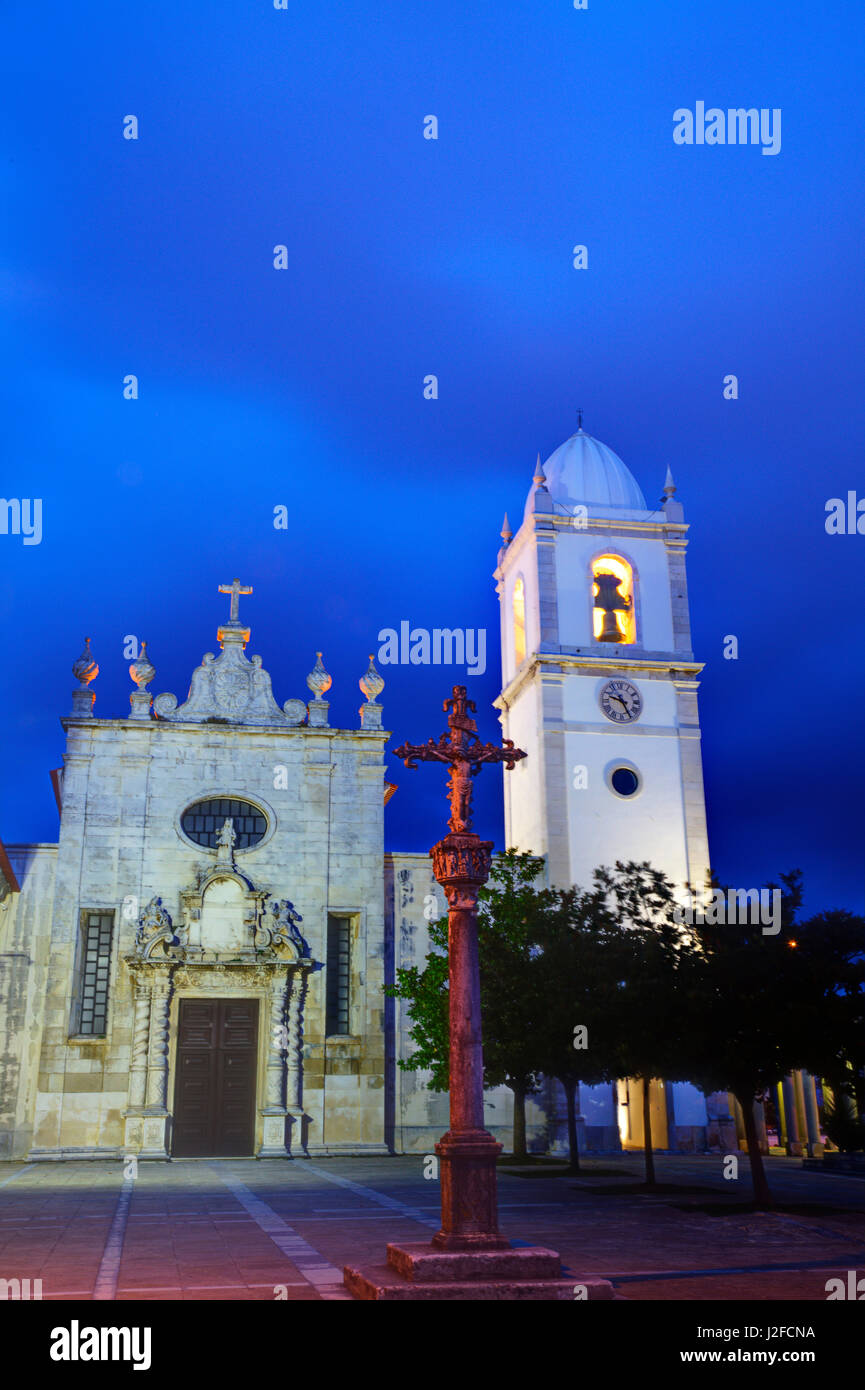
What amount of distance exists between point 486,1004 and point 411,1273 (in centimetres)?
1664

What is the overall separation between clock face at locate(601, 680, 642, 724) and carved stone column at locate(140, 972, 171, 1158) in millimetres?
16062

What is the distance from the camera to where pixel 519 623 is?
4319 cm

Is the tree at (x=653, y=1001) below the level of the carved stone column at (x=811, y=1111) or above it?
above

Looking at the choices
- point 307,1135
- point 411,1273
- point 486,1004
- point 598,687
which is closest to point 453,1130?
point 411,1273

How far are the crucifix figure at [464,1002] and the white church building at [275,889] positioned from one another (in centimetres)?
2089

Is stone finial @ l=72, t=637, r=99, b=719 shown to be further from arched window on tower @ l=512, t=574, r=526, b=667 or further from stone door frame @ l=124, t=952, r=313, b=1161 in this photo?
arched window on tower @ l=512, t=574, r=526, b=667

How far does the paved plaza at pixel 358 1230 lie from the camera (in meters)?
11.6

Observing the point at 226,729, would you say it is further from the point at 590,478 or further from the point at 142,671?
the point at 590,478

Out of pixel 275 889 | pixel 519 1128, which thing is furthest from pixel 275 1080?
pixel 519 1128

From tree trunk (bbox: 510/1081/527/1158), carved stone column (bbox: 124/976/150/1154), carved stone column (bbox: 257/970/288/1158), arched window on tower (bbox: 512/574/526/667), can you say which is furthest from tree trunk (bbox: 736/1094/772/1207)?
arched window on tower (bbox: 512/574/526/667)

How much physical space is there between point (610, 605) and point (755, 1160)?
23356mm

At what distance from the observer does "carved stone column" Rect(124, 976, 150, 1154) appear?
3088 cm

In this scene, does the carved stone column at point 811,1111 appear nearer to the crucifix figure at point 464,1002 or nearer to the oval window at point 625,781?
the oval window at point 625,781

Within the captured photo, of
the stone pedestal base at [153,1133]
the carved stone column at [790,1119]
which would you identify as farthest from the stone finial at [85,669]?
the carved stone column at [790,1119]
